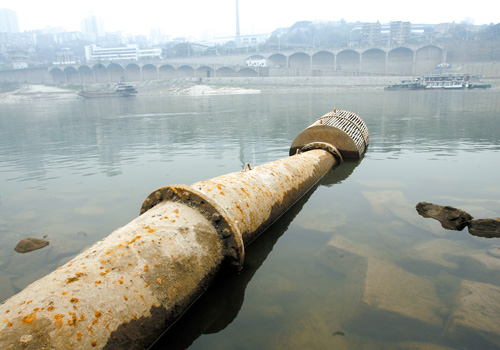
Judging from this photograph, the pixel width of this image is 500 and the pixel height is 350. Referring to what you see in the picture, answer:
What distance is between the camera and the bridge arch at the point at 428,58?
9228 cm

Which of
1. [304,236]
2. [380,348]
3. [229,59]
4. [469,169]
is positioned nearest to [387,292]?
[380,348]

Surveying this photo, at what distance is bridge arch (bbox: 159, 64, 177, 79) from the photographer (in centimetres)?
10788

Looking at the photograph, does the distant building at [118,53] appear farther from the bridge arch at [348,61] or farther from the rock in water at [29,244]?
the rock in water at [29,244]

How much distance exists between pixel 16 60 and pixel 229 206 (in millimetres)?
160611

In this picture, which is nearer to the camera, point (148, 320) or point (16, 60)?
point (148, 320)

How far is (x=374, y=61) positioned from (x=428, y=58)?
13.3 metres

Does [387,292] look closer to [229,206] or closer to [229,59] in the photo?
[229,206]

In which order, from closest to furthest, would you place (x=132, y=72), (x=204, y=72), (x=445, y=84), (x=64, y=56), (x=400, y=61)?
(x=445, y=84) → (x=400, y=61) → (x=204, y=72) → (x=132, y=72) → (x=64, y=56)

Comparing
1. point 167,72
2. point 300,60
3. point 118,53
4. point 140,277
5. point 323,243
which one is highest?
point 118,53

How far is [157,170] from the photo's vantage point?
31.3ft

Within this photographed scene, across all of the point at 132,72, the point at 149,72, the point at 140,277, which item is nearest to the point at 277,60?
the point at 149,72

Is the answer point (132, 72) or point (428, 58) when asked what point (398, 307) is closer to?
point (428, 58)

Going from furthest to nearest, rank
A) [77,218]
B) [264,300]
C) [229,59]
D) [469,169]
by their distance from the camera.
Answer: [229,59] → [469,169] → [77,218] → [264,300]

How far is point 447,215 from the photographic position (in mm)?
5484
